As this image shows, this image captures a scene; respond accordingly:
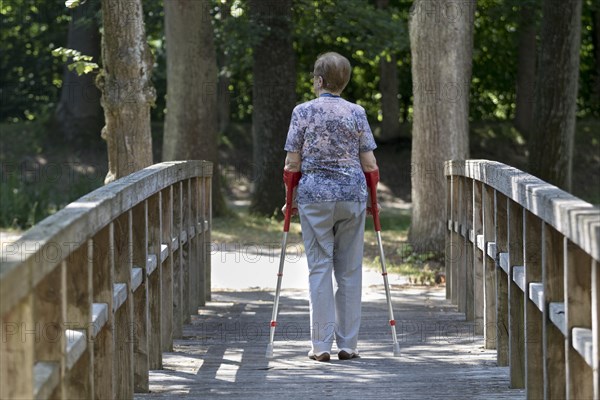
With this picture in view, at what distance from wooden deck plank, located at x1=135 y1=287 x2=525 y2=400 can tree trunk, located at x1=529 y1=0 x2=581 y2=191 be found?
1099cm

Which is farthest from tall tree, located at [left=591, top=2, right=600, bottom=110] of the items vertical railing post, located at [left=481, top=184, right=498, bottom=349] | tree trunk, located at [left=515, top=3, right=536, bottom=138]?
vertical railing post, located at [left=481, top=184, right=498, bottom=349]

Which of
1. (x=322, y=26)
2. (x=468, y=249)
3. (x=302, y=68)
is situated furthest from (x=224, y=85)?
(x=468, y=249)

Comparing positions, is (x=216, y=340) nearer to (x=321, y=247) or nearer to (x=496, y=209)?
(x=321, y=247)

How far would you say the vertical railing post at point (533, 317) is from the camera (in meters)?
5.84

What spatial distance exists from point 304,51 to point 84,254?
2471 cm

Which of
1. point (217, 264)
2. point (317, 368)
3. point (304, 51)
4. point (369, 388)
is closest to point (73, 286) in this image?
point (369, 388)

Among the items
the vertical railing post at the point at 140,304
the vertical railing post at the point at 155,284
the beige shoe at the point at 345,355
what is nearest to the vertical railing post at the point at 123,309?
the vertical railing post at the point at 140,304

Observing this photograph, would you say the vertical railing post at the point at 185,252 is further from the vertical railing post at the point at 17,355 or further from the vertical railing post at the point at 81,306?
the vertical railing post at the point at 17,355

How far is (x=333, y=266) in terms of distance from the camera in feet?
24.6

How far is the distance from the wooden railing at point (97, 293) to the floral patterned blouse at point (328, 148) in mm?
838

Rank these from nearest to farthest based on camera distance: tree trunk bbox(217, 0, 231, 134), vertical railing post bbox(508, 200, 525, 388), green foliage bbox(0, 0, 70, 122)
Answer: vertical railing post bbox(508, 200, 525, 388) < tree trunk bbox(217, 0, 231, 134) < green foliage bbox(0, 0, 70, 122)

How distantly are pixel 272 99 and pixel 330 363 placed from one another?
1271 cm

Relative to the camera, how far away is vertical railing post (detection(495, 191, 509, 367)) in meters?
7.04

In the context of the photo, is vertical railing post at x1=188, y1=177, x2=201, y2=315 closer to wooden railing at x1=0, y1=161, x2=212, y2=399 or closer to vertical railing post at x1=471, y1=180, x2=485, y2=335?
wooden railing at x1=0, y1=161, x2=212, y2=399
